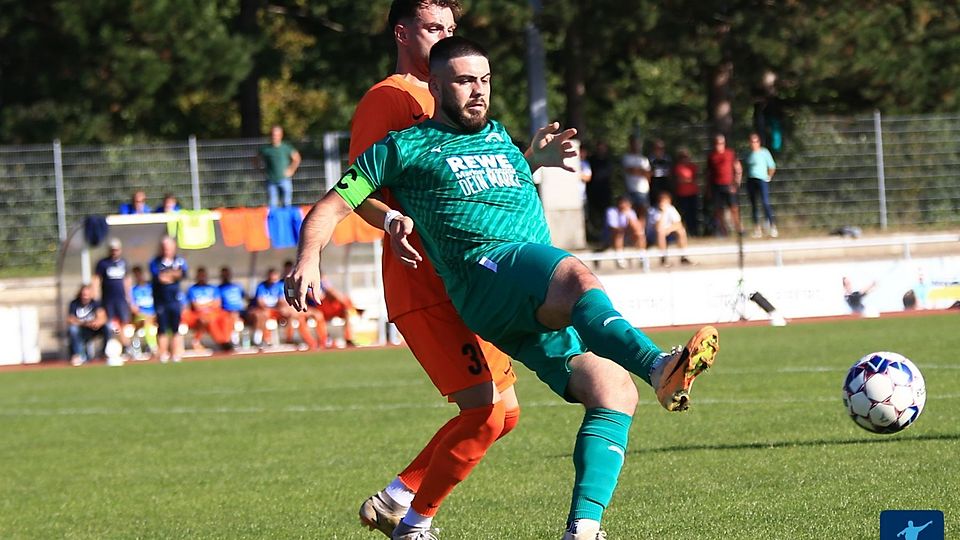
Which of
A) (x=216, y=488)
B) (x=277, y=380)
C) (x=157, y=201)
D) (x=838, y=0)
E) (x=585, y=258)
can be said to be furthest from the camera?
(x=838, y=0)

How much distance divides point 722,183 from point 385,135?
62.8 ft

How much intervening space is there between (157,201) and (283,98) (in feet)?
65.9

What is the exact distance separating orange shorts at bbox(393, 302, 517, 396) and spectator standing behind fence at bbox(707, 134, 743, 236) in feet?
60.2

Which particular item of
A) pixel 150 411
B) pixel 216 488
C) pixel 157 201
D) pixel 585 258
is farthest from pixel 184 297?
pixel 216 488

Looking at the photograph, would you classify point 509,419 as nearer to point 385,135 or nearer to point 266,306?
point 385,135

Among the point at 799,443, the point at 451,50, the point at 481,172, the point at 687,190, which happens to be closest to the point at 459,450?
the point at 481,172

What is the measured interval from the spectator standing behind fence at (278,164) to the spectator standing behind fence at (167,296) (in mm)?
2251

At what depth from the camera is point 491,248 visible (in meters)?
5.27

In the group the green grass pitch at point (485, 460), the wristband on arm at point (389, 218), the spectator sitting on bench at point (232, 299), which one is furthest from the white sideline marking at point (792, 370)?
the spectator sitting on bench at point (232, 299)

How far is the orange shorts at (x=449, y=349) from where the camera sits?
575 cm

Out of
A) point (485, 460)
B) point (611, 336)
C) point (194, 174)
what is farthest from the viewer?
point (194, 174)

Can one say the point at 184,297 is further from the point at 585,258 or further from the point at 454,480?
the point at 454,480

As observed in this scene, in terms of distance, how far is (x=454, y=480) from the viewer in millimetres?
5910

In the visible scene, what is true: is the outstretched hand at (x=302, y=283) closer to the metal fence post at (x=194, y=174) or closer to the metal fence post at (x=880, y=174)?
the metal fence post at (x=194, y=174)
